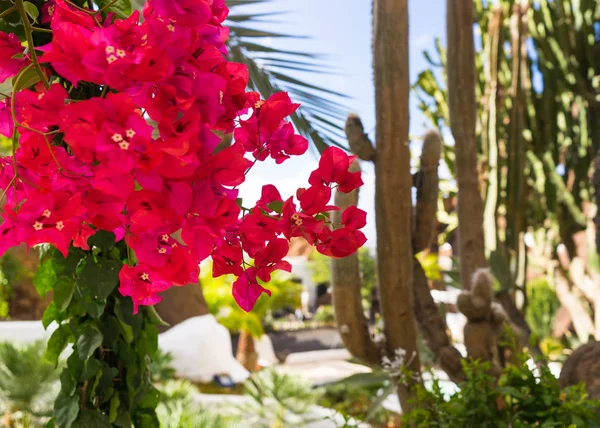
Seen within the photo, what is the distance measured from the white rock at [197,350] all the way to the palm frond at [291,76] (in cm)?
265

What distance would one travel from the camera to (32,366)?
86.6 inches

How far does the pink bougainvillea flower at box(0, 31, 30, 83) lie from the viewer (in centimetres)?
43

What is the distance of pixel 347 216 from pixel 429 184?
96 cm

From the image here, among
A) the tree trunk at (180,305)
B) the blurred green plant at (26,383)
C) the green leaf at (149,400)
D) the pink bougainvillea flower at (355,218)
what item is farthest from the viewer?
the tree trunk at (180,305)

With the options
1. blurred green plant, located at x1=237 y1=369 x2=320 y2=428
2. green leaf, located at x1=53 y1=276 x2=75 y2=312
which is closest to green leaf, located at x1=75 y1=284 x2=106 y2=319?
green leaf, located at x1=53 y1=276 x2=75 y2=312

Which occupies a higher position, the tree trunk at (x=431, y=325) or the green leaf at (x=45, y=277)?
the green leaf at (x=45, y=277)

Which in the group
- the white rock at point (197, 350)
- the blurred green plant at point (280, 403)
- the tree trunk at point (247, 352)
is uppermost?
the blurred green plant at point (280, 403)

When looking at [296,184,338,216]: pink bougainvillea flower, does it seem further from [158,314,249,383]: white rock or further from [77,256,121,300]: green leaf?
[158,314,249,383]: white rock

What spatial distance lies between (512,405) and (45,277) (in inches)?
29.3

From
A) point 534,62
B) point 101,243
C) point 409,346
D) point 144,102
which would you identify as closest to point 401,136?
point 409,346

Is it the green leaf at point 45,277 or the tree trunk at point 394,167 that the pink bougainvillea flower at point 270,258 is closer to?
the green leaf at point 45,277

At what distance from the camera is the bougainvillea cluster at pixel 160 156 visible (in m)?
0.30

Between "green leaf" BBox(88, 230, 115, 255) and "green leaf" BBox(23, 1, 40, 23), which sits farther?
"green leaf" BBox(88, 230, 115, 255)

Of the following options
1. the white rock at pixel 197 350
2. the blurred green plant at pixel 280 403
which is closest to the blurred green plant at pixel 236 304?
the white rock at pixel 197 350
